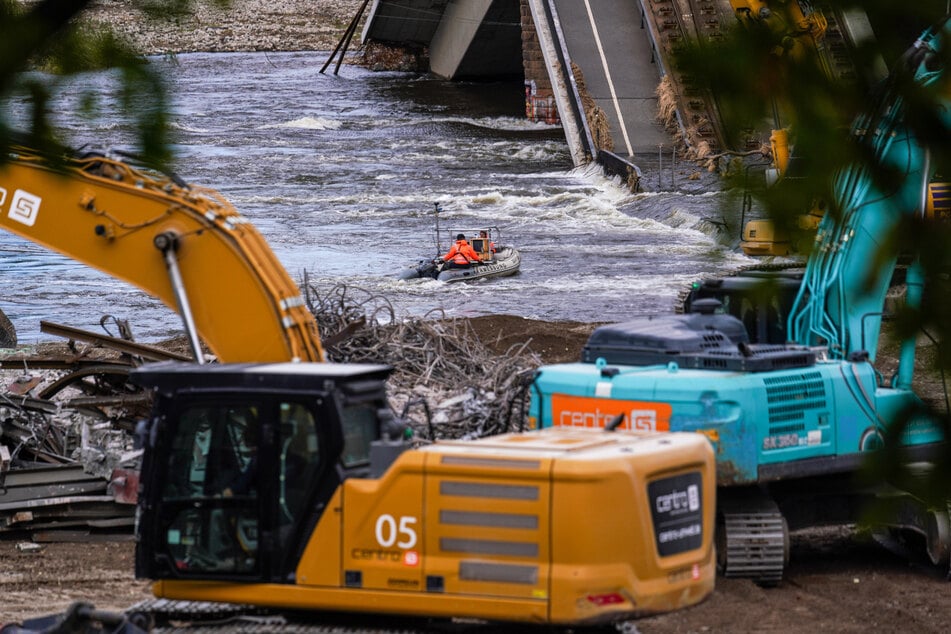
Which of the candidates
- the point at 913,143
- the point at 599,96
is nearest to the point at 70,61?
the point at 913,143

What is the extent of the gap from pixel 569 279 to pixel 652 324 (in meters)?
21.0

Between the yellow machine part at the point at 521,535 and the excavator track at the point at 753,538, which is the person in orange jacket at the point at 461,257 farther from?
the yellow machine part at the point at 521,535

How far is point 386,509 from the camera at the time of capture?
22.4 feet

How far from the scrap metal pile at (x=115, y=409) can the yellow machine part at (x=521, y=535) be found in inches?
145

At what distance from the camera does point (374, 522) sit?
688cm

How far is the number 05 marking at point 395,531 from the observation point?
22.3ft

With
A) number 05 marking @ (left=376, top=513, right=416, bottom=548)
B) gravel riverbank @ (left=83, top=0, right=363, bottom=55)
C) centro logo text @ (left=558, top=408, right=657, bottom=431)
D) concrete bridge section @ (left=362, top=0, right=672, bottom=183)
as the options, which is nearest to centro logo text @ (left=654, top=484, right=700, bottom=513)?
number 05 marking @ (left=376, top=513, right=416, bottom=548)

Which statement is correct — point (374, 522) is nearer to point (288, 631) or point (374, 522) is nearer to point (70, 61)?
point (288, 631)

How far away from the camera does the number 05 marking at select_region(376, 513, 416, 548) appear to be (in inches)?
→ 268

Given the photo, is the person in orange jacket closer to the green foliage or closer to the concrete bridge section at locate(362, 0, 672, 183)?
the concrete bridge section at locate(362, 0, 672, 183)

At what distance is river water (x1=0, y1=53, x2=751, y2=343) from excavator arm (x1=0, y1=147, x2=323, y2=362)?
101 cm

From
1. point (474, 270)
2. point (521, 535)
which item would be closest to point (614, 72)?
point (474, 270)

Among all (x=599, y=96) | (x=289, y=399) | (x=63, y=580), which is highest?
(x=599, y=96)

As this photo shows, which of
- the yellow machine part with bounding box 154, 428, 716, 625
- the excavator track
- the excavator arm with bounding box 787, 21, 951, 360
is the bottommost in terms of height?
the excavator track
